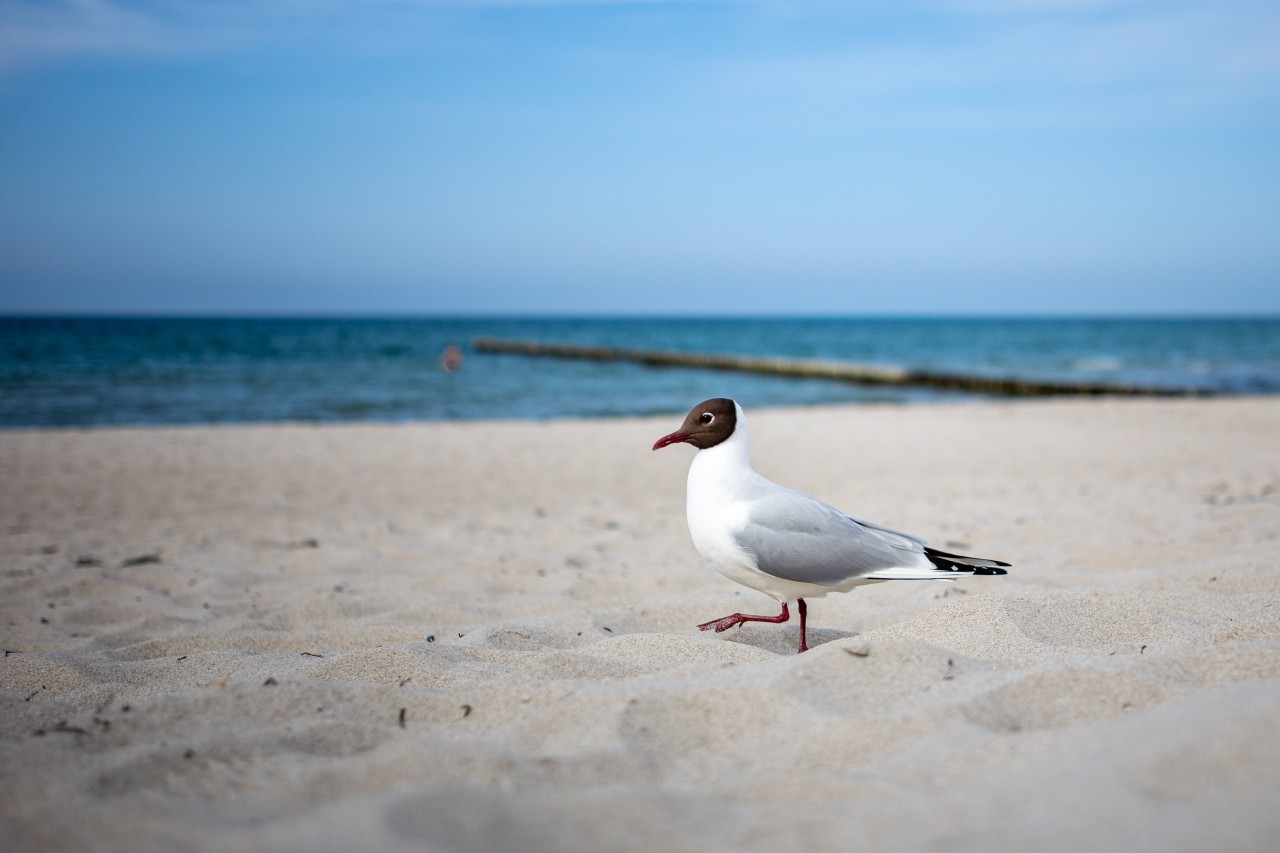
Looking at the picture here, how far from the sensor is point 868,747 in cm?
198

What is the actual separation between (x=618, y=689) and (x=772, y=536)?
0.92 metres

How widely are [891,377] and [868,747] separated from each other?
81.5 ft

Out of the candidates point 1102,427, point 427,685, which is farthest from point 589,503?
point 1102,427

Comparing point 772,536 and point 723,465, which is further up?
point 723,465

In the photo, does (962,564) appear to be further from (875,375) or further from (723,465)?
(875,375)

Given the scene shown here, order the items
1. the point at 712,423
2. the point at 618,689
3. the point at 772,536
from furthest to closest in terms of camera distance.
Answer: the point at 712,423
the point at 772,536
the point at 618,689

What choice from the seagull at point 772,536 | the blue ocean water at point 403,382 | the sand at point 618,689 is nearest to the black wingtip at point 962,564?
the seagull at point 772,536

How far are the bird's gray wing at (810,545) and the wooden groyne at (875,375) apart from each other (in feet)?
66.0

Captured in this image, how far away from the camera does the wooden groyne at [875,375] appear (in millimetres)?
21219

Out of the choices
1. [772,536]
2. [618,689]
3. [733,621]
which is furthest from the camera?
Result: [733,621]

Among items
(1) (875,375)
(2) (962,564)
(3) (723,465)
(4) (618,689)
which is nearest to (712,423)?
(3) (723,465)

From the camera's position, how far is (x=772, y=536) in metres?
3.04

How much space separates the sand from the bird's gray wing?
242 mm

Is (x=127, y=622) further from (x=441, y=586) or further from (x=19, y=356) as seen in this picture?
(x=19, y=356)
